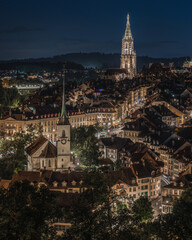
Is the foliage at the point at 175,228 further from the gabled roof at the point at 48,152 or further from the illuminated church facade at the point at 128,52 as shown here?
the illuminated church facade at the point at 128,52

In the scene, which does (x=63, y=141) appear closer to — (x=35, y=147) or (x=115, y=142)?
(x=35, y=147)

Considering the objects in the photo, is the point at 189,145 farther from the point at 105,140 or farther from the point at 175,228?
the point at 175,228

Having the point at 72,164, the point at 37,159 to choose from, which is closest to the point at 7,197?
the point at 37,159

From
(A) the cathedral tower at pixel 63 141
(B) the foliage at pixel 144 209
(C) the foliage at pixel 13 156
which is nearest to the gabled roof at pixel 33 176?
→ (A) the cathedral tower at pixel 63 141

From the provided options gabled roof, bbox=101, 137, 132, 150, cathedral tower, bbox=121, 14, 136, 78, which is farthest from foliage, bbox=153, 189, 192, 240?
cathedral tower, bbox=121, 14, 136, 78

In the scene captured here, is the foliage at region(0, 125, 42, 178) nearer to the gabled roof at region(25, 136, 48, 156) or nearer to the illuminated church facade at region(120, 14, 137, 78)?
the gabled roof at region(25, 136, 48, 156)

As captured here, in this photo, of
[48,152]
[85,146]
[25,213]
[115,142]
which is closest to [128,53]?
[115,142]
